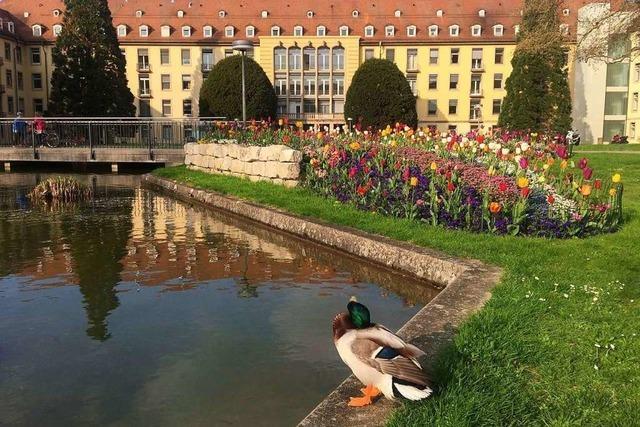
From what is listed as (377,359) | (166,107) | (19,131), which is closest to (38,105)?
(166,107)

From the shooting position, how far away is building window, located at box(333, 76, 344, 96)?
208 feet

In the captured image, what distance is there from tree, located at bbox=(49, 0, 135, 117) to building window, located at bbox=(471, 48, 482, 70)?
38.0 m

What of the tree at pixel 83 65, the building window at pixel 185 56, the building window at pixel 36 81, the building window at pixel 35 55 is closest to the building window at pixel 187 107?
the building window at pixel 185 56

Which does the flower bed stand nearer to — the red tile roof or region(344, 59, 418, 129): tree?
region(344, 59, 418, 129): tree

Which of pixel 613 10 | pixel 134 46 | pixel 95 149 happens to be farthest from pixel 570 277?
pixel 134 46

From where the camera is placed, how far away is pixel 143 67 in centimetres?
6412

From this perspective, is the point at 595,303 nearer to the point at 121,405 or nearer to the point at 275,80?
the point at 121,405

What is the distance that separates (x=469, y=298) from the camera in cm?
538

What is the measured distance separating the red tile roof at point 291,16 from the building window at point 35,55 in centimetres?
150

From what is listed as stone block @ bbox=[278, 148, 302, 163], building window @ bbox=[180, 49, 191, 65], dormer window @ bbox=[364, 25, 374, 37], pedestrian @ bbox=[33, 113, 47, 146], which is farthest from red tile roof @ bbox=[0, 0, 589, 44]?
stone block @ bbox=[278, 148, 302, 163]

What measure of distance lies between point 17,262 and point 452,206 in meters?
6.45

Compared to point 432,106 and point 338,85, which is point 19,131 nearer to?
point 338,85

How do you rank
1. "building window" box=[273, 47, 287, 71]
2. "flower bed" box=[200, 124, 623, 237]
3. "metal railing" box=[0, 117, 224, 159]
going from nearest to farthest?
"flower bed" box=[200, 124, 623, 237], "metal railing" box=[0, 117, 224, 159], "building window" box=[273, 47, 287, 71]

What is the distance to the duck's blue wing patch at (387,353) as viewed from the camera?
122 inches
